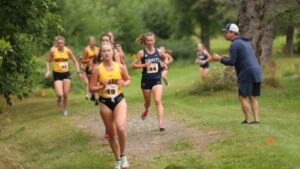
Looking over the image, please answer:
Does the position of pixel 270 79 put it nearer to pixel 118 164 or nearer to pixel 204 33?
pixel 118 164

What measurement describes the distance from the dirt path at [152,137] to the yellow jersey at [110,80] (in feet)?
4.61

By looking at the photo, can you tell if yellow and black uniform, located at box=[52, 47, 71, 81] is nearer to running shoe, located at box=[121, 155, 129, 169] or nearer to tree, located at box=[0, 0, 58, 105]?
tree, located at box=[0, 0, 58, 105]

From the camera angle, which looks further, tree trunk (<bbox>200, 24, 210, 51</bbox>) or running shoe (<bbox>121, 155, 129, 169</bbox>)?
tree trunk (<bbox>200, 24, 210, 51</bbox>)

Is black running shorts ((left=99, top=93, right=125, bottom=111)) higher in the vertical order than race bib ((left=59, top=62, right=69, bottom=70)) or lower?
higher

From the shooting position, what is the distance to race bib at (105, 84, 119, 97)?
1002cm

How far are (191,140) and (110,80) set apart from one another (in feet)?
9.54

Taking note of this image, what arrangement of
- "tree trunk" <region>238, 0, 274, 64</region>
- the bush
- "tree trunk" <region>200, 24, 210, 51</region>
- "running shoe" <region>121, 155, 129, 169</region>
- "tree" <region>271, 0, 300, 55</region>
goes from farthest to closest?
"tree trunk" <region>200, 24, 210, 51</region> → the bush → "tree" <region>271, 0, 300, 55</region> → "tree trunk" <region>238, 0, 274, 64</region> → "running shoe" <region>121, 155, 129, 169</region>

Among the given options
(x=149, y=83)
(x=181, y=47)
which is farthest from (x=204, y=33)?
(x=149, y=83)

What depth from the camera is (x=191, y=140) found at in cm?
1224

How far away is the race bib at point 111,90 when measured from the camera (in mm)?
10016

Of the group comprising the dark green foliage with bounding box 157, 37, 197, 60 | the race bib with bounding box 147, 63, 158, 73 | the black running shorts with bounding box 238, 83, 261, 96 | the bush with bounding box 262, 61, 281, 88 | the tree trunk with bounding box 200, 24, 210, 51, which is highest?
the race bib with bounding box 147, 63, 158, 73

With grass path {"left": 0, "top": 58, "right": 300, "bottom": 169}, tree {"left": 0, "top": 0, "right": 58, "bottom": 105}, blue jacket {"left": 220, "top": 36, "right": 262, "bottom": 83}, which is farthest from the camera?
blue jacket {"left": 220, "top": 36, "right": 262, "bottom": 83}

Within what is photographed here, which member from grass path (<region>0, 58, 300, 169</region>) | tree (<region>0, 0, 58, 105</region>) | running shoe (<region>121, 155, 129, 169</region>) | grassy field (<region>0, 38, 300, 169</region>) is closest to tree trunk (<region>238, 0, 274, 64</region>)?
grassy field (<region>0, 38, 300, 169</region>)

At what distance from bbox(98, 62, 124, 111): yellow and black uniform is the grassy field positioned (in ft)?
4.20
